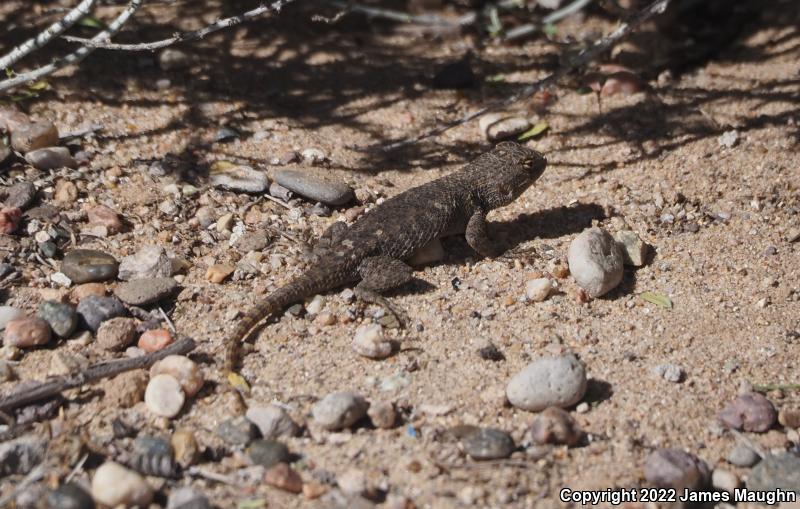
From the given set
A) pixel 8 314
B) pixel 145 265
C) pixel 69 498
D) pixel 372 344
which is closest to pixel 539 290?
pixel 372 344

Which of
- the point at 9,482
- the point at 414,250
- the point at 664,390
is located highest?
the point at 9,482

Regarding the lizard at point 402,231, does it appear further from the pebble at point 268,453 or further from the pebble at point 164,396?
the pebble at point 268,453

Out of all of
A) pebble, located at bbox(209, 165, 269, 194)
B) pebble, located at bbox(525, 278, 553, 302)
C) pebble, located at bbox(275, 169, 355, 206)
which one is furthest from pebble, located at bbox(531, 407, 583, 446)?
pebble, located at bbox(209, 165, 269, 194)

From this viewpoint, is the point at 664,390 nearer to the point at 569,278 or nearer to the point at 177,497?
the point at 569,278

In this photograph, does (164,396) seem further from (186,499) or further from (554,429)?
(554,429)


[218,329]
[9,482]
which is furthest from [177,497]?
[218,329]

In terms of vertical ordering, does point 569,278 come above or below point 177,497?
below
